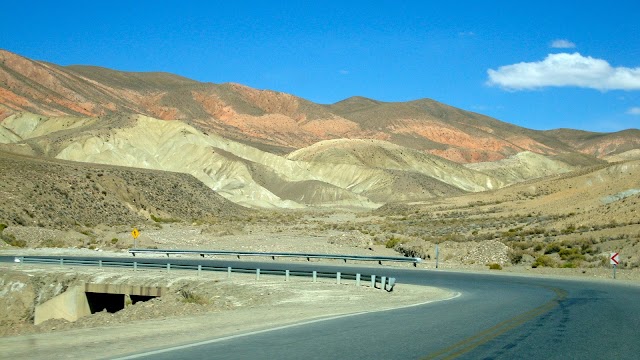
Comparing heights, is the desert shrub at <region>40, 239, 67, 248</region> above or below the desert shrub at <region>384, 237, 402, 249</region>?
below

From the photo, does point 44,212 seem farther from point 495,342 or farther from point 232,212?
point 495,342

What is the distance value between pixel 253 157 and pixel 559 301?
140365mm

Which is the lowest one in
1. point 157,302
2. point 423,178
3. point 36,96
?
point 157,302

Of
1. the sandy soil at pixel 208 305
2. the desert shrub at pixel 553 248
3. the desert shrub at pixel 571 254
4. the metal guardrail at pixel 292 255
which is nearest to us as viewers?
the sandy soil at pixel 208 305

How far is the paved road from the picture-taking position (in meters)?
11.4

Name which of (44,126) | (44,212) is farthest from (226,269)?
(44,126)

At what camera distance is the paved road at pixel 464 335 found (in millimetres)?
11430

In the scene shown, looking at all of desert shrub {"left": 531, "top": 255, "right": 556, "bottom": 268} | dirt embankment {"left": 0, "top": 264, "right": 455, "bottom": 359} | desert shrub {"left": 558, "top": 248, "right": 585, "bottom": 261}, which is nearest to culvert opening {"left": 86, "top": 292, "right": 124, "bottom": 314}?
dirt embankment {"left": 0, "top": 264, "right": 455, "bottom": 359}

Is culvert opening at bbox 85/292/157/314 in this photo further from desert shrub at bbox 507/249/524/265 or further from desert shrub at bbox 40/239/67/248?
desert shrub at bbox 40/239/67/248

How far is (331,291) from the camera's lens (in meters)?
25.5

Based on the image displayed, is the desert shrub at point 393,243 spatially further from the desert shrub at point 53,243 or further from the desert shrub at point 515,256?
the desert shrub at point 53,243

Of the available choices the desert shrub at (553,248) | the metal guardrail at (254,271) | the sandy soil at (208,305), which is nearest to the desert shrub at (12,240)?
the sandy soil at (208,305)

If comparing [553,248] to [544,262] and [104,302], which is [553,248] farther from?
[104,302]

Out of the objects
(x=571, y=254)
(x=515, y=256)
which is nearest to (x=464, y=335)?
(x=571, y=254)
